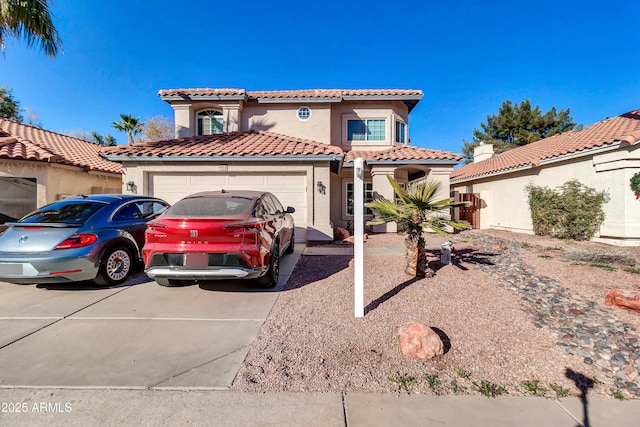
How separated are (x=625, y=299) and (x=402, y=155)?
913 centimetres

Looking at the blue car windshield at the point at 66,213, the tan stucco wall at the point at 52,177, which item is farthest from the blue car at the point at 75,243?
the tan stucco wall at the point at 52,177

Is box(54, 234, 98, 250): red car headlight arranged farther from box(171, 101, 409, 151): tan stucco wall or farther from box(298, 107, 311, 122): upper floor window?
box(298, 107, 311, 122): upper floor window

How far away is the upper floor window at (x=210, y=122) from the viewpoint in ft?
45.2

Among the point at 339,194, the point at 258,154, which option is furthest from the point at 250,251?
the point at 339,194

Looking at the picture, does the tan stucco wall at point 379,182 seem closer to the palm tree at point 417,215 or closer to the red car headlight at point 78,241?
the palm tree at point 417,215

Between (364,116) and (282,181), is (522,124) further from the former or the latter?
(282,181)

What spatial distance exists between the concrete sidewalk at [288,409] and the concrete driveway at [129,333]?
142mm

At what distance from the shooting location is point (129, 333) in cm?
338

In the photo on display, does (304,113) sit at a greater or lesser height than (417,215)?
greater

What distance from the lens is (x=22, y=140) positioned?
11273 millimetres

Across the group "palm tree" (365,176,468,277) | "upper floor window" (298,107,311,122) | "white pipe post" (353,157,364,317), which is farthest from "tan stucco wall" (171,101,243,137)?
"white pipe post" (353,157,364,317)

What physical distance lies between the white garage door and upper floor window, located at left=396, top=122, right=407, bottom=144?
7.31 metres

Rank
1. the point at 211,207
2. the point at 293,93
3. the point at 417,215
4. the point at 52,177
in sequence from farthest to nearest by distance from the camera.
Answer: the point at 293,93 < the point at 52,177 < the point at 417,215 < the point at 211,207

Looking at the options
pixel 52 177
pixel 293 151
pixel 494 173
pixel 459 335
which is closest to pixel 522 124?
pixel 494 173
